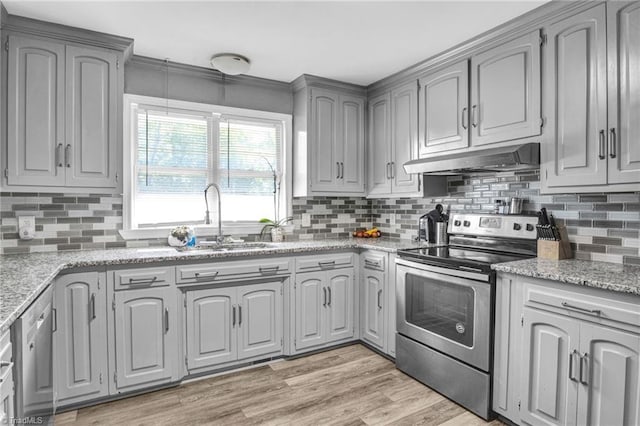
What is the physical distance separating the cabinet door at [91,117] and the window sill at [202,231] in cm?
47

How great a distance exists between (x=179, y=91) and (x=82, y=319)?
6.29 ft

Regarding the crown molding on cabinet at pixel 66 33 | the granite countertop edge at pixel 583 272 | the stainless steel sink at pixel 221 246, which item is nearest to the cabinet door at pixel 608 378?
the granite countertop edge at pixel 583 272

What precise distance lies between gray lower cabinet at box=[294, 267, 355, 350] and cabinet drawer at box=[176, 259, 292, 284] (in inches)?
7.9

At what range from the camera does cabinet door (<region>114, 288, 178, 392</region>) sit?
8.00ft

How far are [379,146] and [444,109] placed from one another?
2.64 ft

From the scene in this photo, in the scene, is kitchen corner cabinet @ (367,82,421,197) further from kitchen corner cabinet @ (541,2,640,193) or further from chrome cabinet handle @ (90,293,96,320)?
chrome cabinet handle @ (90,293,96,320)

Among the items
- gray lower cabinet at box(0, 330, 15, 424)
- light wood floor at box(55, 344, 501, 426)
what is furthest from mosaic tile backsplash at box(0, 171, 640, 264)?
gray lower cabinet at box(0, 330, 15, 424)

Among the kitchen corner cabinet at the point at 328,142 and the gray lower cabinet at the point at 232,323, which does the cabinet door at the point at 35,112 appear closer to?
the gray lower cabinet at the point at 232,323

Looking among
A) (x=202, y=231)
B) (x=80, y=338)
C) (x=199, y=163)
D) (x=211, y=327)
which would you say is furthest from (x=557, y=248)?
(x=80, y=338)

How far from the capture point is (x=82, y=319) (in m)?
2.32

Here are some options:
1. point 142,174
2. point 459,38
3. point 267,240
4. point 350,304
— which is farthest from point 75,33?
point 350,304

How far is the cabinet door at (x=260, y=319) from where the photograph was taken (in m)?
2.84

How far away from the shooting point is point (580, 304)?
70.7 inches

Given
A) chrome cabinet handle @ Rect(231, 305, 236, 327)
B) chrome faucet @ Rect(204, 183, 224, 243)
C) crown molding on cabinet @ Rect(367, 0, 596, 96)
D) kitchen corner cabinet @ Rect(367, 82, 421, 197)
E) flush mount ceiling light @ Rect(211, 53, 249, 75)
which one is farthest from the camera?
kitchen corner cabinet @ Rect(367, 82, 421, 197)
